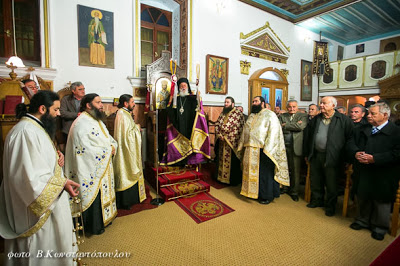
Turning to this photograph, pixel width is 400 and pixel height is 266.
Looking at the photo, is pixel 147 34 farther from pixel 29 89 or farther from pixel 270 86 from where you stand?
pixel 270 86

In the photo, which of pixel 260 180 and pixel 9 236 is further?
pixel 260 180

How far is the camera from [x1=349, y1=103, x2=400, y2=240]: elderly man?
276 centimetres

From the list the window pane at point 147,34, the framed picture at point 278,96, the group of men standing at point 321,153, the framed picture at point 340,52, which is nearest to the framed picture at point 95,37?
the window pane at point 147,34

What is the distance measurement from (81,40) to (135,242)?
443 centimetres

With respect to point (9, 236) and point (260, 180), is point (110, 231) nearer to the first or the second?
point (9, 236)

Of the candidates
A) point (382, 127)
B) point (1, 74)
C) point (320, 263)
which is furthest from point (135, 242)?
point (1, 74)

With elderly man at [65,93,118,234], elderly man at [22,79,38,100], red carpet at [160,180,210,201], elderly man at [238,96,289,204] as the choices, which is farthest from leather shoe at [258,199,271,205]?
elderly man at [22,79,38,100]

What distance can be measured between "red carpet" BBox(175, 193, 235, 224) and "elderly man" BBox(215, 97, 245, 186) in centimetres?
87

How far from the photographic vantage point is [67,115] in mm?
4012

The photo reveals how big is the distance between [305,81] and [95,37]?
9.00 m

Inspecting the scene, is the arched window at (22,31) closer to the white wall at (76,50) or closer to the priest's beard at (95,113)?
the white wall at (76,50)

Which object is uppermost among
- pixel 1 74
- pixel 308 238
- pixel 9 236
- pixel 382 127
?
pixel 1 74

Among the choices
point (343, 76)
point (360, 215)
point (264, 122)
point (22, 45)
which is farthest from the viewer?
point (343, 76)

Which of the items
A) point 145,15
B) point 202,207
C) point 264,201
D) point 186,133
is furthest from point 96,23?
point 264,201
